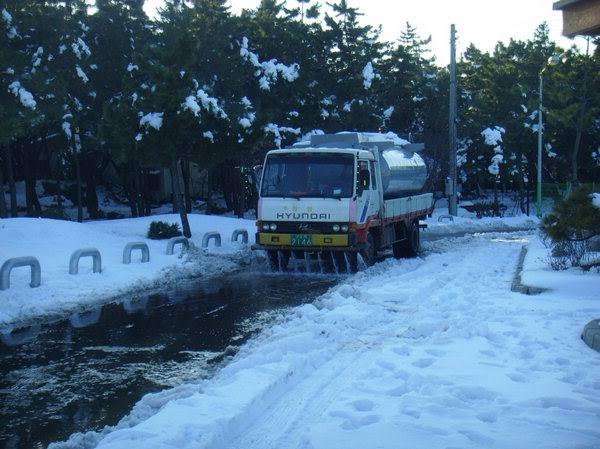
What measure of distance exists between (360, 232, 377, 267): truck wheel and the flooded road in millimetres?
3028

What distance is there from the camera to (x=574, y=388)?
21.3ft

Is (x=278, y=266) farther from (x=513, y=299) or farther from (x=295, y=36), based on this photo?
(x=295, y=36)

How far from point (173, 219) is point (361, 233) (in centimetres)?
1099

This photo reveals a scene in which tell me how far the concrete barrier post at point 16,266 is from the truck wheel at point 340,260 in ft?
22.0

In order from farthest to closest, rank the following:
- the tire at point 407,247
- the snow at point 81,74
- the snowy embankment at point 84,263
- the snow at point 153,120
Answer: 1. the snow at point 81,74
2. the snow at point 153,120
3. the tire at point 407,247
4. the snowy embankment at point 84,263

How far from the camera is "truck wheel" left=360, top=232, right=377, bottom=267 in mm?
17120

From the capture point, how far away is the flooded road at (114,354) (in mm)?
6504

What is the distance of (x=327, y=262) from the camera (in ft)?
61.0

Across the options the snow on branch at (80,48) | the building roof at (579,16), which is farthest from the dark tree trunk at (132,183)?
the building roof at (579,16)

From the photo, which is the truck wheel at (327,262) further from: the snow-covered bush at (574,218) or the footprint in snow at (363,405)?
the footprint in snow at (363,405)

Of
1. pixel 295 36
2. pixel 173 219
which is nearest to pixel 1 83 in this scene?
pixel 173 219

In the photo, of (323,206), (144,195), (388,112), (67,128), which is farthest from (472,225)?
(323,206)

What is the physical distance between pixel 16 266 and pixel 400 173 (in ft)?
34.4

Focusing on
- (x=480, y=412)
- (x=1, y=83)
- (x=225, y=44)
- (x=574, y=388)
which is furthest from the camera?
(x=225, y=44)
